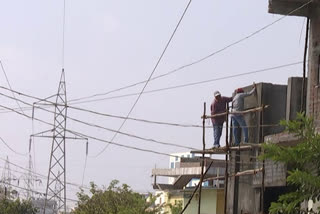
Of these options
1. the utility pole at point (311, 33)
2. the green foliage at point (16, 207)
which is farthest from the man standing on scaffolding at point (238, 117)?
the green foliage at point (16, 207)

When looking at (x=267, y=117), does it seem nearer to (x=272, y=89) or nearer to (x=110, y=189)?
(x=272, y=89)

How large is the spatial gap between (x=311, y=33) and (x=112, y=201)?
607 inches

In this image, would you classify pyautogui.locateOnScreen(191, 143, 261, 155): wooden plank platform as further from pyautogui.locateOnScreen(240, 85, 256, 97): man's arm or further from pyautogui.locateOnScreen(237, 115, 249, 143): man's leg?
pyautogui.locateOnScreen(240, 85, 256, 97): man's arm

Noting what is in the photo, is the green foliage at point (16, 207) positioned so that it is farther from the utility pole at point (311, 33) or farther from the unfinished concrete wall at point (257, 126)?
the utility pole at point (311, 33)

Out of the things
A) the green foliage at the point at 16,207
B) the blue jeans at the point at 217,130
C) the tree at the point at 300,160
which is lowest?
the tree at the point at 300,160

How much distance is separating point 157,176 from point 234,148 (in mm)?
22012

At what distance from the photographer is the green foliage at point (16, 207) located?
4775 centimetres

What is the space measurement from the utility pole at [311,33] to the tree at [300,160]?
6.45 m

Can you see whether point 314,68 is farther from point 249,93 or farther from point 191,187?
point 191,187

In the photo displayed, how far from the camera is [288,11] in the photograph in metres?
14.2

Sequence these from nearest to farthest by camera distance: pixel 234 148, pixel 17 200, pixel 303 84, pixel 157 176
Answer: pixel 303 84, pixel 234 148, pixel 157 176, pixel 17 200

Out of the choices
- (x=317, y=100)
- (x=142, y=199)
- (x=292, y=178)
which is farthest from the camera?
(x=142, y=199)

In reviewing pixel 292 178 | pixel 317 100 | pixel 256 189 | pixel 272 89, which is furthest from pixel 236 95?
pixel 292 178

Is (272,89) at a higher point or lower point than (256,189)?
higher
